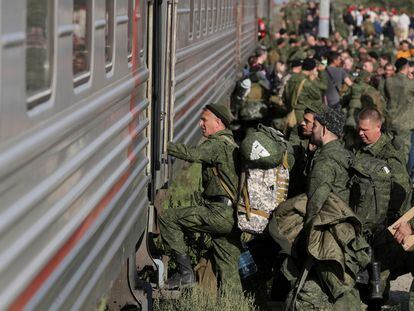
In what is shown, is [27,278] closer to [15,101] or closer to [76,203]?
[15,101]

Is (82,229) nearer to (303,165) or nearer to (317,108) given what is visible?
(317,108)

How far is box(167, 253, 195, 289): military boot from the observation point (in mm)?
7035

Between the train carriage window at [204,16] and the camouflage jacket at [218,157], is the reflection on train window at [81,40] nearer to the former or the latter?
the camouflage jacket at [218,157]

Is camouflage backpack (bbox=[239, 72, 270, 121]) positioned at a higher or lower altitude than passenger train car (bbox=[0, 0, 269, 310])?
lower

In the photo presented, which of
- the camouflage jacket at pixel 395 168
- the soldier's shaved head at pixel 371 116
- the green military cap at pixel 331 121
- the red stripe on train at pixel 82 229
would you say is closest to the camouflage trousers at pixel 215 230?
the green military cap at pixel 331 121

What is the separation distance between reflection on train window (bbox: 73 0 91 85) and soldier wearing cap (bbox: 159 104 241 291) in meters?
2.63

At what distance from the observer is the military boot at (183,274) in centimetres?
704

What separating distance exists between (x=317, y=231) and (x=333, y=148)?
2.06 ft

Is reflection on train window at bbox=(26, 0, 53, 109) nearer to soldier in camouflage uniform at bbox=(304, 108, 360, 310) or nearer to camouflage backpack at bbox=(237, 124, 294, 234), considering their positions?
soldier in camouflage uniform at bbox=(304, 108, 360, 310)

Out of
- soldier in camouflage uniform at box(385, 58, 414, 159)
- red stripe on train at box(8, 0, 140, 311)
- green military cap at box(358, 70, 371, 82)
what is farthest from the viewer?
green military cap at box(358, 70, 371, 82)

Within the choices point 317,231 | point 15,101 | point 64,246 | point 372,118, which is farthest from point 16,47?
point 372,118

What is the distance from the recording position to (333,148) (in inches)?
248

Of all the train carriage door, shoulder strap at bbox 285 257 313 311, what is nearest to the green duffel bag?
shoulder strap at bbox 285 257 313 311

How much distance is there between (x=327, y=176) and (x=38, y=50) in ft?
10.4
